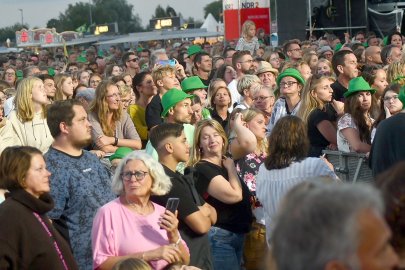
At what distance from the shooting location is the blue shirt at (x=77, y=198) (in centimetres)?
723

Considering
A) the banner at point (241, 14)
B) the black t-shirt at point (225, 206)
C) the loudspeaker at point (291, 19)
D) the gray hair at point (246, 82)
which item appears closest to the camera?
the black t-shirt at point (225, 206)

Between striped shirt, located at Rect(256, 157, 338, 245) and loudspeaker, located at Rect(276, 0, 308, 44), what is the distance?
20.5 metres

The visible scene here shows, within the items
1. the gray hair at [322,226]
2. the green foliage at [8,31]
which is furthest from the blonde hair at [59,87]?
the green foliage at [8,31]

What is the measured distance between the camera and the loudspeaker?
2756cm

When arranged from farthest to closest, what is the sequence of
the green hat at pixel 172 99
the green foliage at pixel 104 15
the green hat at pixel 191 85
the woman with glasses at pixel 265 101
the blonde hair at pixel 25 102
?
the green foliage at pixel 104 15 < the green hat at pixel 191 85 < the woman with glasses at pixel 265 101 < the green hat at pixel 172 99 < the blonde hair at pixel 25 102

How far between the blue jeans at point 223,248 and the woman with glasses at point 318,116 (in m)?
2.36

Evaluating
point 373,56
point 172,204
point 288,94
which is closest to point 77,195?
point 172,204

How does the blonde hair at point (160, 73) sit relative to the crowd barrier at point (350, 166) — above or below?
above

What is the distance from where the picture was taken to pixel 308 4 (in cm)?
2773

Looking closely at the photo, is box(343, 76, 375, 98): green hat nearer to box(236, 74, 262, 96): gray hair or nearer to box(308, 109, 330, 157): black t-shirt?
box(308, 109, 330, 157): black t-shirt

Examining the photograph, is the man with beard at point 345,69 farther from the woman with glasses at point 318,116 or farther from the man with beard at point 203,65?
the man with beard at point 203,65

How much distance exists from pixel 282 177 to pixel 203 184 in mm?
805

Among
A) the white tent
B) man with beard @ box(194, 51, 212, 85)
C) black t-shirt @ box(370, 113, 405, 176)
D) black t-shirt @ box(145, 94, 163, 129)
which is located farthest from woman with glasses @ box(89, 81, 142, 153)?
the white tent

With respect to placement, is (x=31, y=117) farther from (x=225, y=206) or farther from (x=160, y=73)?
(x=160, y=73)
